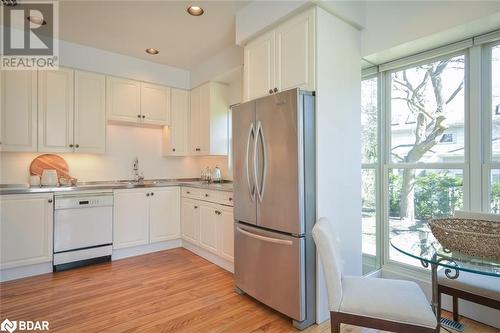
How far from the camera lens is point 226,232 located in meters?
3.07

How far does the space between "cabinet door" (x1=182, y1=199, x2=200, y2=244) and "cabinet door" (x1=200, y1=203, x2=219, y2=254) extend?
111 mm

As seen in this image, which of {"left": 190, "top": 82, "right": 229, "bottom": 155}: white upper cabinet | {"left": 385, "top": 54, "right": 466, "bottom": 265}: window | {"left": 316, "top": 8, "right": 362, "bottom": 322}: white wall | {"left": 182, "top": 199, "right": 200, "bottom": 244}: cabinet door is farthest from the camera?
{"left": 190, "top": 82, "right": 229, "bottom": 155}: white upper cabinet

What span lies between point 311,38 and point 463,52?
128 cm

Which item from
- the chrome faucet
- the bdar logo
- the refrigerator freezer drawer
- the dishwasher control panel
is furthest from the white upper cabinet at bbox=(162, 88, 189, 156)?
the bdar logo

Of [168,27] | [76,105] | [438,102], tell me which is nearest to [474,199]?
[438,102]

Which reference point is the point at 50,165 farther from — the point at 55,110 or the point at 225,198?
the point at 225,198

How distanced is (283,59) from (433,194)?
1806 millimetres

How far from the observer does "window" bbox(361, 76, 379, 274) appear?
287 centimetres

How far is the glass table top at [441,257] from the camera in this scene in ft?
4.33

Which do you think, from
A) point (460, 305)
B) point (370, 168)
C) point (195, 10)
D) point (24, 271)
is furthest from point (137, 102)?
point (460, 305)

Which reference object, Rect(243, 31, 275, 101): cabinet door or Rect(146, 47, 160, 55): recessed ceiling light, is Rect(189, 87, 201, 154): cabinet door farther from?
Rect(243, 31, 275, 101): cabinet door

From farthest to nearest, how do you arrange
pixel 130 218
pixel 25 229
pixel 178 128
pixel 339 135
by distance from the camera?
1. pixel 178 128
2. pixel 130 218
3. pixel 25 229
4. pixel 339 135

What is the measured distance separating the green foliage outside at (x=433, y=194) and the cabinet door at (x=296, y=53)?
1400 mm

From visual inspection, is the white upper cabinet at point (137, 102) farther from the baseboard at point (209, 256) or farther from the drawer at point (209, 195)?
the baseboard at point (209, 256)
